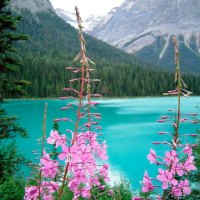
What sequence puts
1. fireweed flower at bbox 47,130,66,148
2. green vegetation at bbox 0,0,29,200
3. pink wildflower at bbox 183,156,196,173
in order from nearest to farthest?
fireweed flower at bbox 47,130,66,148 → pink wildflower at bbox 183,156,196,173 → green vegetation at bbox 0,0,29,200

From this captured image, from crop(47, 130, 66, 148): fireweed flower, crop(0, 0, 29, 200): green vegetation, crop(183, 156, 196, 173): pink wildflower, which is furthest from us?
crop(0, 0, 29, 200): green vegetation

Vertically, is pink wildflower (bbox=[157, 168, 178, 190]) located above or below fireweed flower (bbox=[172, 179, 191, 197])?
above

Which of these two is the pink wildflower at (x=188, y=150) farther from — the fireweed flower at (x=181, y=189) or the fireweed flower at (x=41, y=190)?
the fireweed flower at (x=41, y=190)

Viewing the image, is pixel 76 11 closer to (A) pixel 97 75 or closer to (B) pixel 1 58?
(B) pixel 1 58

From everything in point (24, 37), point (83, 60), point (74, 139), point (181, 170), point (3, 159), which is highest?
point (24, 37)

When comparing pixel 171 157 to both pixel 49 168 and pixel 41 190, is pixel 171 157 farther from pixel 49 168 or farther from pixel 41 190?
pixel 41 190

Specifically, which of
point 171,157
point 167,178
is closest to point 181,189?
point 167,178

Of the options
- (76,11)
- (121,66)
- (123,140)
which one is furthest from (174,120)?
(121,66)

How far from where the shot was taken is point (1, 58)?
11.6 meters

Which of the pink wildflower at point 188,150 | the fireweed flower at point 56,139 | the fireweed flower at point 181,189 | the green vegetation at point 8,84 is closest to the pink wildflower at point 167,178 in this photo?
the fireweed flower at point 181,189

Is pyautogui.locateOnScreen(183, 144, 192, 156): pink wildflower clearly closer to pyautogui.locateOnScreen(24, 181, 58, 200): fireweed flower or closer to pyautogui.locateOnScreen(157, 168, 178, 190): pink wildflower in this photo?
pyautogui.locateOnScreen(157, 168, 178, 190): pink wildflower

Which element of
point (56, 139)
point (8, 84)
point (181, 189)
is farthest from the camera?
point (8, 84)

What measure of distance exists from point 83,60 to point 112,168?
25413 millimetres

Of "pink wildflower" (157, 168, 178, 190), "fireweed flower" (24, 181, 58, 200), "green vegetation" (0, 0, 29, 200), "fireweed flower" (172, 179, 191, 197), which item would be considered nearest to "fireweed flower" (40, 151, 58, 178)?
"fireweed flower" (24, 181, 58, 200)
